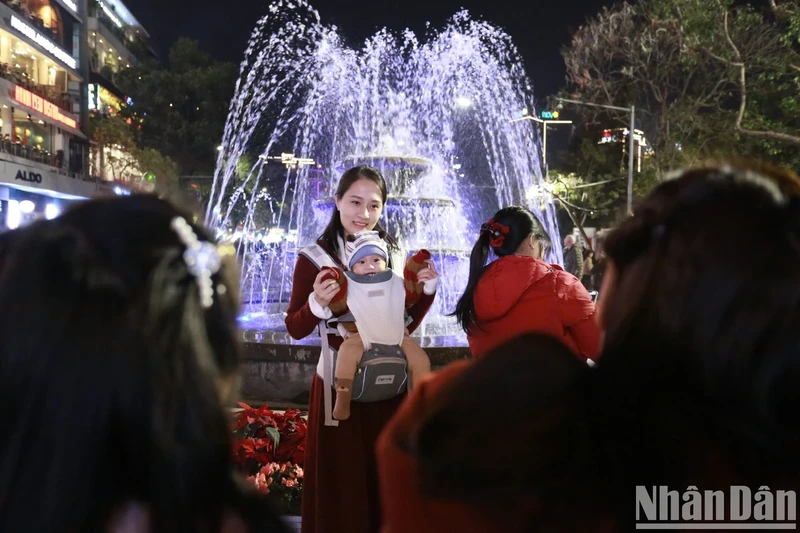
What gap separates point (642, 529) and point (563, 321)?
2.34 m

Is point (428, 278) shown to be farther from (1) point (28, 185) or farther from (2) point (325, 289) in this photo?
(1) point (28, 185)

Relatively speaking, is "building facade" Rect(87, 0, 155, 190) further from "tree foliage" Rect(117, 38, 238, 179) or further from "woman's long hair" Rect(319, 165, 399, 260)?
"woman's long hair" Rect(319, 165, 399, 260)

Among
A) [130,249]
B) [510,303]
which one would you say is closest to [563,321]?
[510,303]

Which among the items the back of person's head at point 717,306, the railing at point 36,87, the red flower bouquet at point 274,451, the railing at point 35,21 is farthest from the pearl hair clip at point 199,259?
the railing at point 35,21

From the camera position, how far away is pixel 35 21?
103ft

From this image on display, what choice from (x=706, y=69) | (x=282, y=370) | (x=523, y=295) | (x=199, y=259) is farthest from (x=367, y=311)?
(x=706, y=69)

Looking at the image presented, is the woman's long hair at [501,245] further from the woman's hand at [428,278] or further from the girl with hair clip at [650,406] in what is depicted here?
the girl with hair clip at [650,406]

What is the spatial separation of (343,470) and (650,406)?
2.14 meters

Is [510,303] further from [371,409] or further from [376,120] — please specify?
[376,120]

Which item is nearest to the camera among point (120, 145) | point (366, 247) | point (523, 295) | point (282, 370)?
point (366, 247)

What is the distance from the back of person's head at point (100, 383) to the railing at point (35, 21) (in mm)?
32984

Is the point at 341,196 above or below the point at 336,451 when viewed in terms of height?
above

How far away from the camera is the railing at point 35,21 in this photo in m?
28.4

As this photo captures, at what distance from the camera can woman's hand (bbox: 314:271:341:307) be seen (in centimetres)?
286
